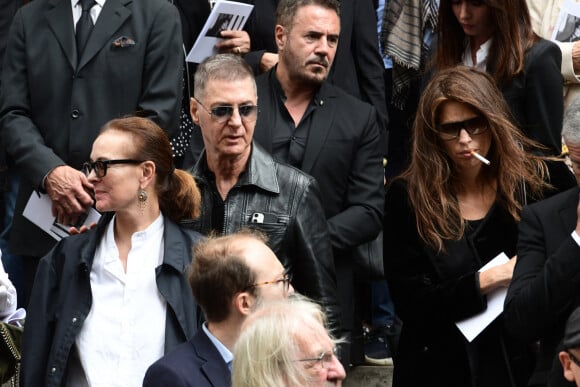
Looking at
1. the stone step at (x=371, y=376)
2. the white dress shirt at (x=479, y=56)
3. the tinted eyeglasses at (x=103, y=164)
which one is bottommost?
the stone step at (x=371, y=376)

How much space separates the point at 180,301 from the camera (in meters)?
6.04

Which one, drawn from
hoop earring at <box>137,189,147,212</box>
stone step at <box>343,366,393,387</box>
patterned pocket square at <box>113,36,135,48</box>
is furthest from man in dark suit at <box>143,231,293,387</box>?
stone step at <box>343,366,393,387</box>

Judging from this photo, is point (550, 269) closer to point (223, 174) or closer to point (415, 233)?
point (415, 233)

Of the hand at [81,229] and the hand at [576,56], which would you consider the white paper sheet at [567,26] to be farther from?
the hand at [81,229]

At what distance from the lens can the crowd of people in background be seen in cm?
548

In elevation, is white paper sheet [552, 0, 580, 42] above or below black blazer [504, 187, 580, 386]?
above

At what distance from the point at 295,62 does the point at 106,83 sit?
1.04m

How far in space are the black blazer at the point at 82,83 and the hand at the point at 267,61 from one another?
81cm

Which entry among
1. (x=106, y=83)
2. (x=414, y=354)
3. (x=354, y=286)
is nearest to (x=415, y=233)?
(x=414, y=354)

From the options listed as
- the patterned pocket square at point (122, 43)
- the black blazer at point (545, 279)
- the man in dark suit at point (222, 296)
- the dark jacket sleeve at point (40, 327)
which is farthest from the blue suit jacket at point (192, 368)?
the patterned pocket square at point (122, 43)

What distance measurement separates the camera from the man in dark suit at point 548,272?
5516 mm

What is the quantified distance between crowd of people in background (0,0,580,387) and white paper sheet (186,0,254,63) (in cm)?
6

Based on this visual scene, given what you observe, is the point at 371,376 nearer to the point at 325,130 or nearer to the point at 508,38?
the point at 325,130

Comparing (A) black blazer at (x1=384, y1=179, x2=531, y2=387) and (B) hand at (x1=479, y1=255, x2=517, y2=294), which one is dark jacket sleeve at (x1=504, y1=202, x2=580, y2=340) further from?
(A) black blazer at (x1=384, y1=179, x2=531, y2=387)
